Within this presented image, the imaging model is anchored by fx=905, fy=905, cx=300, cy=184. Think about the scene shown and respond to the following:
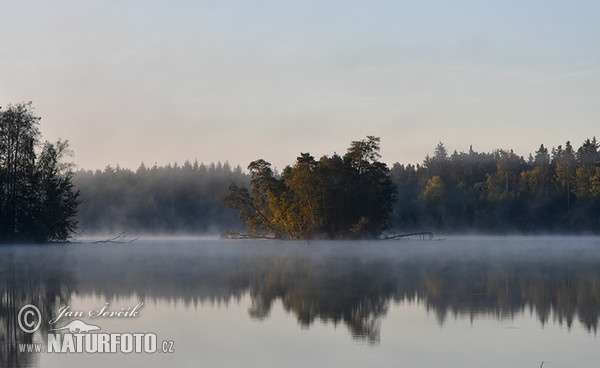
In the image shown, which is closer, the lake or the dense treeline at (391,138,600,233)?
the lake

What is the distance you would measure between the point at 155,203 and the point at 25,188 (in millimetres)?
109034

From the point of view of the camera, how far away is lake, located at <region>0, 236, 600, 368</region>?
1347 cm

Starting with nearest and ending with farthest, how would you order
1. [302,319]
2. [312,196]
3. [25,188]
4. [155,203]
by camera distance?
1. [302,319]
2. [25,188]
3. [312,196]
4. [155,203]

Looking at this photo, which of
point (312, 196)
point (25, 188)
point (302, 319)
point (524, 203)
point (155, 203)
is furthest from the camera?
point (155, 203)

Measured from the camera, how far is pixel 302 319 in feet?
57.5

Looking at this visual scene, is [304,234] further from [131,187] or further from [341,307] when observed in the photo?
[131,187]

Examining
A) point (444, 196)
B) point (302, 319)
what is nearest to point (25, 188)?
point (302, 319)

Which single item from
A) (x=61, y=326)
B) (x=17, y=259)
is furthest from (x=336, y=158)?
(x=61, y=326)

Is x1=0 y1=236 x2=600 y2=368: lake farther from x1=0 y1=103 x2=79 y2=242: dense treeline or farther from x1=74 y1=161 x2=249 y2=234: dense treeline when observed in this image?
x1=74 y1=161 x2=249 y2=234: dense treeline

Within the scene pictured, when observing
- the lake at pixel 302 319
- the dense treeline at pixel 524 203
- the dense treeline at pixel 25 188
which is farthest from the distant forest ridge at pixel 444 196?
the lake at pixel 302 319

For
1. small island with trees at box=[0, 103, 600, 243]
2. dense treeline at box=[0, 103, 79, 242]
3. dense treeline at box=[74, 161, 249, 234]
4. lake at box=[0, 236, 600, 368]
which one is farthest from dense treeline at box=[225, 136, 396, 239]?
dense treeline at box=[74, 161, 249, 234]

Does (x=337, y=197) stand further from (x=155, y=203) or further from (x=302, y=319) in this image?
(x=155, y=203)

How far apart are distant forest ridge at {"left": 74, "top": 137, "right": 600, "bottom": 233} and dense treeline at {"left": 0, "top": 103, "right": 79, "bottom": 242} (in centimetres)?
2465

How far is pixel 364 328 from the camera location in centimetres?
1617
